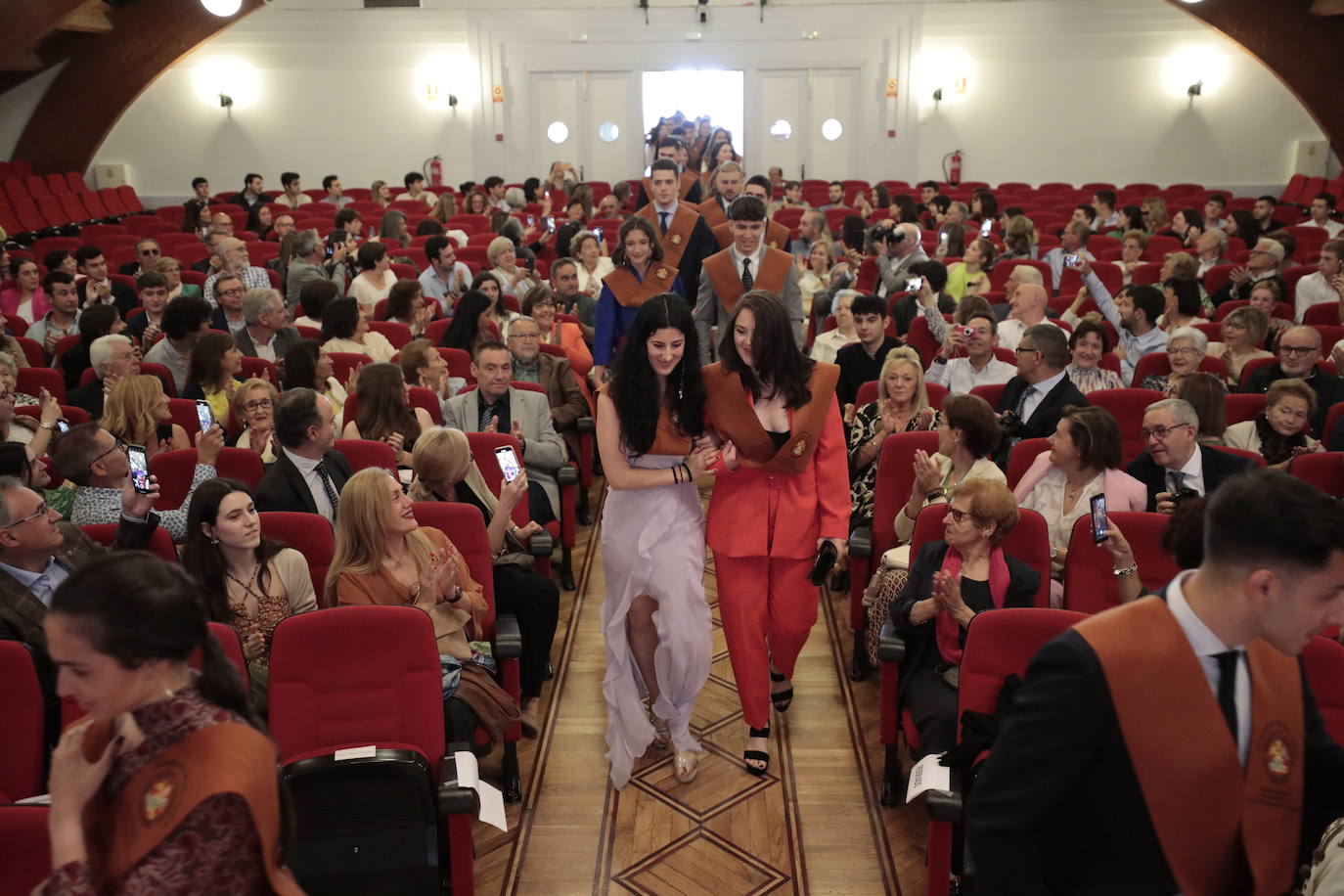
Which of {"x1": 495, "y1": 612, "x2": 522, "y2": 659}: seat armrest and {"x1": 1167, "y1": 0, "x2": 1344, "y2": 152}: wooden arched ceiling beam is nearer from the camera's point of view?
{"x1": 495, "y1": 612, "x2": 522, "y2": 659}: seat armrest

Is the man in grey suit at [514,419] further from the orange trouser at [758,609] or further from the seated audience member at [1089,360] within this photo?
the seated audience member at [1089,360]

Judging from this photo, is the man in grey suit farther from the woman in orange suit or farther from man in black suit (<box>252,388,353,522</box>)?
the woman in orange suit

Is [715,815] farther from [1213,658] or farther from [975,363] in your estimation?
[975,363]

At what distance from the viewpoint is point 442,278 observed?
7633 millimetres

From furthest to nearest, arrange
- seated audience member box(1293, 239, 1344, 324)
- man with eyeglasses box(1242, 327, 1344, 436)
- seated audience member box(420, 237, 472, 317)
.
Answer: seated audience member box(420, 237, 472, 317)
seated audience member box(1293, 239, 1344, 324)
man with eyeglasses box(1242, 327, 1344, 436)

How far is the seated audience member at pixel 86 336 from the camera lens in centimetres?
567

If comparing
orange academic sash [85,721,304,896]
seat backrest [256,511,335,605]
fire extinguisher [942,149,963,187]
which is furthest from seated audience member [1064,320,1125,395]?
fire extinguisher [942,149,963,187]

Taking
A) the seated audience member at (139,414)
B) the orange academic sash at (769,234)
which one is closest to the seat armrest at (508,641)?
the seated audience member at (139,414)

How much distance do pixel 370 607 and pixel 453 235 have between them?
285 inches

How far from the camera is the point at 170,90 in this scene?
1612 cm

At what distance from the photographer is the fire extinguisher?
1597cm

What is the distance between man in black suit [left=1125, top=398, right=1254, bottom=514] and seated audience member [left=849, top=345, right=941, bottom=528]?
0.80 m

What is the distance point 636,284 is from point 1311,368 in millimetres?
3151

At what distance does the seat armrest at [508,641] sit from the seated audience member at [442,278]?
447 cm
